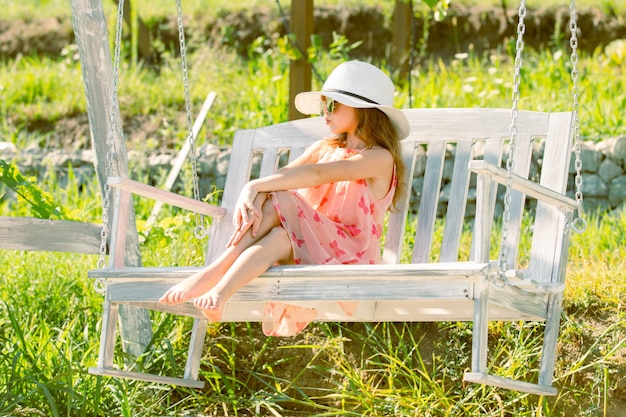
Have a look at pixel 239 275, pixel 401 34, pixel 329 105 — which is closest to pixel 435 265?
pixel 239 275

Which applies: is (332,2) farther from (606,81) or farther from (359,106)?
(359,106)

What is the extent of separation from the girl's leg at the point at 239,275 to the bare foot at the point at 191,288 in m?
0.04

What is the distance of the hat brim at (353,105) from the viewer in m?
3.29

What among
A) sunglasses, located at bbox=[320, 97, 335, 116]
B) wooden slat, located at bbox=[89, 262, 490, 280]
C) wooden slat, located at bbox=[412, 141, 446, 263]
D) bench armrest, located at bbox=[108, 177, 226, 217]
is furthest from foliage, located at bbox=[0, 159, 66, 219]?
wooden slat, located at bbox=[412, 141, 446, 263]

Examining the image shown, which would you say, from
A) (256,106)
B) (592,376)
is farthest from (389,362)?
(256,106)

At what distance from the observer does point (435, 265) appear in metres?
2.70

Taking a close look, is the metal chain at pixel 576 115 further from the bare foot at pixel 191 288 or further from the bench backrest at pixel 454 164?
the bare foot at pixel 191 288

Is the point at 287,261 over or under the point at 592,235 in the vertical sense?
over

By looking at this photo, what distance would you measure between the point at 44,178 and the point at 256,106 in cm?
128

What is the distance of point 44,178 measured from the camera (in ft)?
19.6

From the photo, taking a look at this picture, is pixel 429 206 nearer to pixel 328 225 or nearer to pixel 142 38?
pixel 328 225

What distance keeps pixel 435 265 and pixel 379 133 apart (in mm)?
810

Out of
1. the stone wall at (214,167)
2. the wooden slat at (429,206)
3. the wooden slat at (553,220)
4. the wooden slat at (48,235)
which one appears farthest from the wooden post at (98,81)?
the stone wall at (214,167)

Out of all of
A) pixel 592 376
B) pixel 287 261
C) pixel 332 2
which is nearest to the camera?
pixel 287 261
